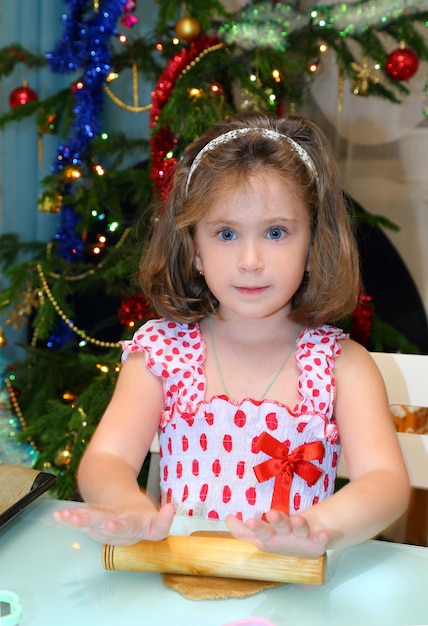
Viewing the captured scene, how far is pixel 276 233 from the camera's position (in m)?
1.03

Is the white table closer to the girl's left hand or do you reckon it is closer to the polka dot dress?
the girl's left hand

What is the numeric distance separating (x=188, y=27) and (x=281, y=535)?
1.39 meters

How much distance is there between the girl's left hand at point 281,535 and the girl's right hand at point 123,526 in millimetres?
74

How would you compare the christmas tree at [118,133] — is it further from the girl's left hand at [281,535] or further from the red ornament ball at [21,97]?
the girl's left hand at [281,535]

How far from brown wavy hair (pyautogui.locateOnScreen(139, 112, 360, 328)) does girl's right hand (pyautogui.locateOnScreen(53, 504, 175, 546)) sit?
47 cm

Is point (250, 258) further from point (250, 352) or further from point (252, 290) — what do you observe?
point (250, 352)

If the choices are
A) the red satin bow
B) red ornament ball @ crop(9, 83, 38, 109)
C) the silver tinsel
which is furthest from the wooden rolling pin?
red ornament ball @ crop(9, 83, 38, 109)

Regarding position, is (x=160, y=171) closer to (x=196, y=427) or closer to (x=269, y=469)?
(x=196, y=427)

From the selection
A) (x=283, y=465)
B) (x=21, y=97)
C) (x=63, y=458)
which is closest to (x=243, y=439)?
(x=283, y=465)

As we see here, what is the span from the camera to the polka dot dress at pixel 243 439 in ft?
3.43

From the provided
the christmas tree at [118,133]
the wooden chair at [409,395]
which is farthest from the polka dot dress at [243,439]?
the christmas tree at [118,133]

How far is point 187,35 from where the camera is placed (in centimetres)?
177

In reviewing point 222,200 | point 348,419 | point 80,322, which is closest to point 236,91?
point 80,322

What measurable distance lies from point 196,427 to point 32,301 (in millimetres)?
1148
